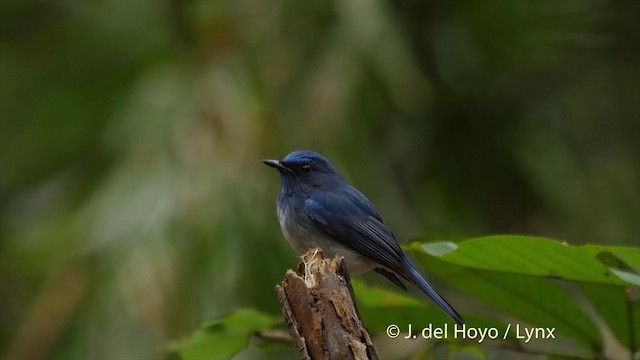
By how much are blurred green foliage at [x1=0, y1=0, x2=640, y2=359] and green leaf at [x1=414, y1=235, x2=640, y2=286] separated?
2.01 m

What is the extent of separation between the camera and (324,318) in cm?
175

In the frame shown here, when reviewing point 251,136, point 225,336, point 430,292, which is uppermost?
point 251,136

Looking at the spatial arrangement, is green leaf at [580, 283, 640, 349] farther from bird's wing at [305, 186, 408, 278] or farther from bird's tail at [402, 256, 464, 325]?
bird's wing at [305, 186, 408, 278]

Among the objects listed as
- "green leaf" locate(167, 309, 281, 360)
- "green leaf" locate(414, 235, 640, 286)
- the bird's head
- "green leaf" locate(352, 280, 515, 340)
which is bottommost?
"green leaf" locate(167, 309, 281, 360)

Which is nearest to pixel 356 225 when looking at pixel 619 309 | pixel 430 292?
pixel 430 292

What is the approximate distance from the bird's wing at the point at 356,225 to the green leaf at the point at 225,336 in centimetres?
75

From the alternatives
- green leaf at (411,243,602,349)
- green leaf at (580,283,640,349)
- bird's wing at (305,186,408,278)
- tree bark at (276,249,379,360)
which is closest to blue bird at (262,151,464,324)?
bird's wing at (305,186,408,278)

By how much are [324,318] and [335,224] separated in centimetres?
134

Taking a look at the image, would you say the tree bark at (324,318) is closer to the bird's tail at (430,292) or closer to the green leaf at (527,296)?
the green leaf at (527,296)

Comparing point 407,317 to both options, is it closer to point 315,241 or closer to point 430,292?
point 430,292

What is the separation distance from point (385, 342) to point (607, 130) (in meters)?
1.54

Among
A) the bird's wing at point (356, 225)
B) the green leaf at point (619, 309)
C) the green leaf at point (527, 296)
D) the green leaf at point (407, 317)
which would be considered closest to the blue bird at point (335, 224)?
the bird's wing at point (356, 225)

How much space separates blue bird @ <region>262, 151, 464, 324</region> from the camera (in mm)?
3002

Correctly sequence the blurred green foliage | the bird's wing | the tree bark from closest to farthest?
the tree bark, the bird's wing, the blurred green foliage
